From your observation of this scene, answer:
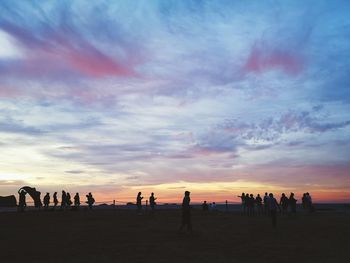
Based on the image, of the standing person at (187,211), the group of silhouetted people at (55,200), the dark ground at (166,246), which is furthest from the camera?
the group of silhouetted people at (55,200)

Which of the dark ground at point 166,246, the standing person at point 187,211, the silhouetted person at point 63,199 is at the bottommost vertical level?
the dark ground at point 166,246

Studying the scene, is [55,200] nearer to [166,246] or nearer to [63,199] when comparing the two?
[63,199]

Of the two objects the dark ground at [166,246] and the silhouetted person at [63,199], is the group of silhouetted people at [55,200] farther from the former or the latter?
the dark ground at [166,246]

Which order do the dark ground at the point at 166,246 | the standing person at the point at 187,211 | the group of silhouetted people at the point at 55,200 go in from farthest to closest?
the group of silhouetted people at the point at 55,200 → the standing person at the point at 187,211 → the dark ground at the point at 166,246

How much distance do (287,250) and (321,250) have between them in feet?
4.85

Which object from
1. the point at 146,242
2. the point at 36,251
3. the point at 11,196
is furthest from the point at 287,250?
the point at 11,196

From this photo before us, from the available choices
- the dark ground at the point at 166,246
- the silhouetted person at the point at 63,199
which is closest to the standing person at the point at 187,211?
the dark ground at the point at 166,246

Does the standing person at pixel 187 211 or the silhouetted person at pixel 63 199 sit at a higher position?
the silhouetted person at pixel 63 199

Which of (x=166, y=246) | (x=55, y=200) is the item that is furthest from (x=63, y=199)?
(x=166, y=246)

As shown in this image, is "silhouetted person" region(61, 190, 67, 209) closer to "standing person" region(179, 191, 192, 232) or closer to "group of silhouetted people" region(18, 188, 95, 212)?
"group of silhouetted people" region(18, 188, 95, 212)

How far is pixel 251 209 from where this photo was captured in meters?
44.3

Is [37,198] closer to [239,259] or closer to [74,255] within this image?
[74,255]

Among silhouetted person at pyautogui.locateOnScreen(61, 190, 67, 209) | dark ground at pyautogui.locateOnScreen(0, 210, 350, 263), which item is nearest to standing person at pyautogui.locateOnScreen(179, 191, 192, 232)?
dark ground at pyautogui.locateOnScreen(0, 210, 350, 263)

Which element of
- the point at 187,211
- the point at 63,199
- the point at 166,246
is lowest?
the point at 166,246
